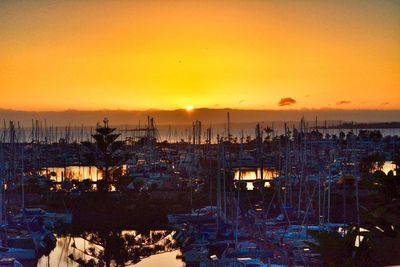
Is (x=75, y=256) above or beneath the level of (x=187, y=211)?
beneath

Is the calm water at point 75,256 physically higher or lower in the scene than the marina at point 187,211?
lower

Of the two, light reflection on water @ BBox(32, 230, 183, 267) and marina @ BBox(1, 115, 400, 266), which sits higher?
marina @ BBox(1, 115, 400, 266)

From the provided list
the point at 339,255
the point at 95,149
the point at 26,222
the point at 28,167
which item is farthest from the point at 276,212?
the point at 28,167

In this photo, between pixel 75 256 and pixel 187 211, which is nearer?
pixel 75 256

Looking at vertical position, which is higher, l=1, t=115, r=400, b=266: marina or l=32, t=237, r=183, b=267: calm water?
l=1, t=115, r=400, b=266: marina

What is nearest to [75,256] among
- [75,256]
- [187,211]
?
[75,256]

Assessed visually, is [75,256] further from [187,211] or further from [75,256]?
[187,211]

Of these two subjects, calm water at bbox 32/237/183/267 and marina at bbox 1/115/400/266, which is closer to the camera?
marina at bbox 1/115/400/266

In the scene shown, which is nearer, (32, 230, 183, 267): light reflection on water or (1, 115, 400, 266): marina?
(1, 115, 400, 266): marina

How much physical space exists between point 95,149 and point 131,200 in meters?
3.71

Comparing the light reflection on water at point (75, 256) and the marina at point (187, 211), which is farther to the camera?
the light reflection on water at point (75, 256)

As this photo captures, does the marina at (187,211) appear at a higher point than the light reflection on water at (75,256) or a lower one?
higher

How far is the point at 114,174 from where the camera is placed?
618 inches

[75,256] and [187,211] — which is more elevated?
[187,211]
